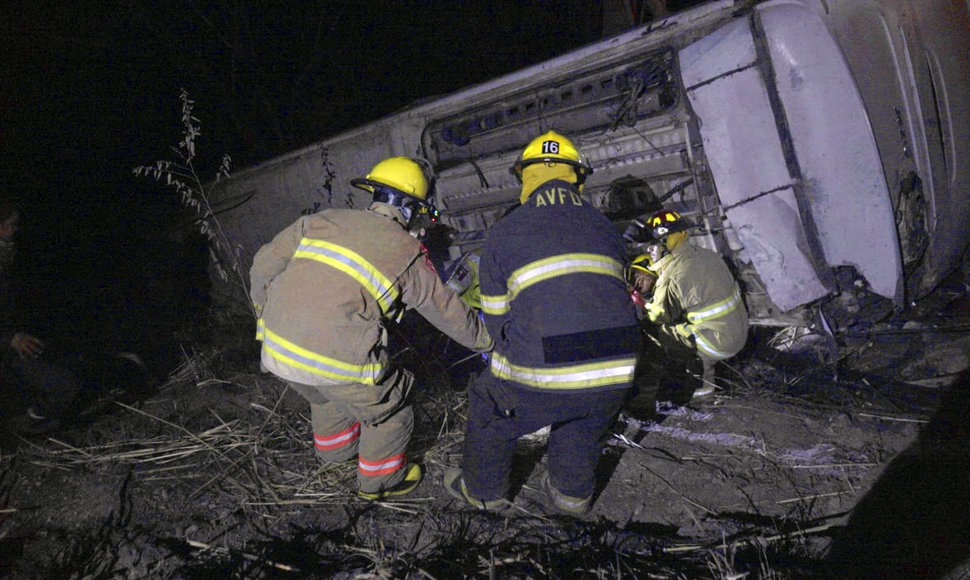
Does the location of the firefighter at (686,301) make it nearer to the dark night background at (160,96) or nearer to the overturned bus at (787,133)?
the overturned bus at (787,133)

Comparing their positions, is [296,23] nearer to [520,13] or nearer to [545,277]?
[520,13]

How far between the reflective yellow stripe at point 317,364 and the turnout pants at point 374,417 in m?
0.10

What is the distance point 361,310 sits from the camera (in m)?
2.28

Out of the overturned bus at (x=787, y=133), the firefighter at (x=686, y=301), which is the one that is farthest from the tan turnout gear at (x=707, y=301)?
the overturned bus at (x=787, y=133)

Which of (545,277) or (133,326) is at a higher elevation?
(545,277)

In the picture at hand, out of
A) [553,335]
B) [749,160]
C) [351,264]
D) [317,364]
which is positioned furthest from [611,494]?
[749,160]

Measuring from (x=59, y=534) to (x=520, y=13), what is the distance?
1108 cm

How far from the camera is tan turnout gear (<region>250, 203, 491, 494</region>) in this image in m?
2.22

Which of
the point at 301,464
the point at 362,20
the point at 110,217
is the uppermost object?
the point at 362,20

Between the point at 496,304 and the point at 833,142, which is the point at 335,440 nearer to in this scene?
the point at 496,304

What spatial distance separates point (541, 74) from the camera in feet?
12.6

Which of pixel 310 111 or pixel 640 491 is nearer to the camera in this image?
pixel 640 491

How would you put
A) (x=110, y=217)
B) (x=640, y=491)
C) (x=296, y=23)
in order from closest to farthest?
(x=640, y=491), (x=110, y=217), (x=296, y=23)

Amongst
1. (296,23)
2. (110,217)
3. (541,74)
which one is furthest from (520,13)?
(110,217)
